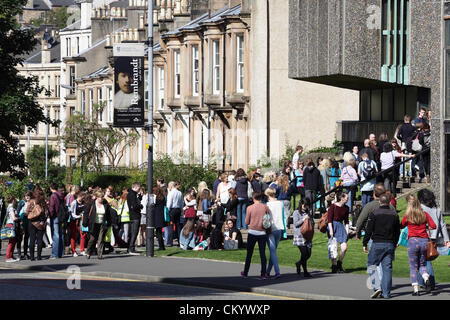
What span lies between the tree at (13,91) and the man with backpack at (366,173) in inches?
1083

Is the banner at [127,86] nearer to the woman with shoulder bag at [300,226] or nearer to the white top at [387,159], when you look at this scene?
the white top at [387,159]

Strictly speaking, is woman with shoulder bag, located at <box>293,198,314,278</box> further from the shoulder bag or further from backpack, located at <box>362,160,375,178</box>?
backpack, located at <box>362,160,375,178</box>

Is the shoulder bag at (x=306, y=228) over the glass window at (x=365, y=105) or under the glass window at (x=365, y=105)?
under

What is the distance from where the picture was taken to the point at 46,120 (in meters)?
58.1

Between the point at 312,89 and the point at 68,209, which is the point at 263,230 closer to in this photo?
the point at 68,209

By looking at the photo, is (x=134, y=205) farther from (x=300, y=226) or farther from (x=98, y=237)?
(x=300, y=226)

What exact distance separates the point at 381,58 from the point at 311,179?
643cm

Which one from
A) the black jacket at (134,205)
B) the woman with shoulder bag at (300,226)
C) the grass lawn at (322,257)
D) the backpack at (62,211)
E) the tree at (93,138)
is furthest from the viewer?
the tree at (93,138)

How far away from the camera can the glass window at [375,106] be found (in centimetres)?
4356

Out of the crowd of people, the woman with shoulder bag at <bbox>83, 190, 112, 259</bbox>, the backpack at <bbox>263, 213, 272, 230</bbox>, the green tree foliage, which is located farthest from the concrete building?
the green tree foliage

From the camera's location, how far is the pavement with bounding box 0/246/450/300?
69.4ft

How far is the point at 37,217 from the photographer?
29.7 meters

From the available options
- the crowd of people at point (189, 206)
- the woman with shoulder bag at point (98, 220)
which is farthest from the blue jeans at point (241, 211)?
the woman with shoulder bag at point (98, 220)
